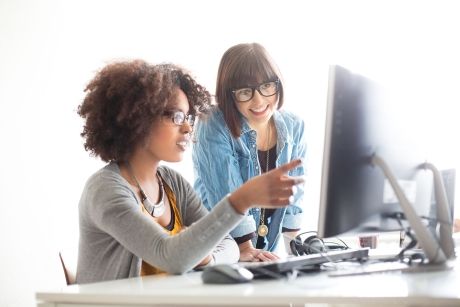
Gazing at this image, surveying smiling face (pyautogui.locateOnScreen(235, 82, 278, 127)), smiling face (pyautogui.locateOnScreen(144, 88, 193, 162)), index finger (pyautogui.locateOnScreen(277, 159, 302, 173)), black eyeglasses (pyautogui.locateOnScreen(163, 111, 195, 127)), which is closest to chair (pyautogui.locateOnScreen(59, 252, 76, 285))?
smiling face (pyautogui.locateOnScreen(144, 88, 193, 162))

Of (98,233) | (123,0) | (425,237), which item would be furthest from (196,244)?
(123,0)

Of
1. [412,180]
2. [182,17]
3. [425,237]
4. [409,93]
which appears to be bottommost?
[425,237]

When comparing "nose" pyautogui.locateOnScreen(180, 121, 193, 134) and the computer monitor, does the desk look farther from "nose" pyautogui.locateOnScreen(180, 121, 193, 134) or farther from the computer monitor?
"nose" pyautogui.locateOnScreen(180, 121, 193, 134)

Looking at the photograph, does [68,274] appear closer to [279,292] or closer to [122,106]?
[122,106]

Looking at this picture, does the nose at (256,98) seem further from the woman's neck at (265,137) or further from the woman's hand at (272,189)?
the woman's hand at (272,189)

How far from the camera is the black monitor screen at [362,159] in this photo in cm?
114

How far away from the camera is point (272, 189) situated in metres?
1.19

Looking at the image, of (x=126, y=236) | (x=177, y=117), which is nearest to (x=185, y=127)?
(x=177, y=117)

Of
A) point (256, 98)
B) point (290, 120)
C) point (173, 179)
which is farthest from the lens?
point (290, 120)

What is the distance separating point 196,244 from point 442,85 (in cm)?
201

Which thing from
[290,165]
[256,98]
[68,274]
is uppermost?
[256,98]

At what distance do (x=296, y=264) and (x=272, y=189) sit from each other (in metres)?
0.20

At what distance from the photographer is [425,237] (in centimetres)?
132

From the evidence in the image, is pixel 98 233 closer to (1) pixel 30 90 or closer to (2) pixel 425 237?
(2) pixel 425 237
